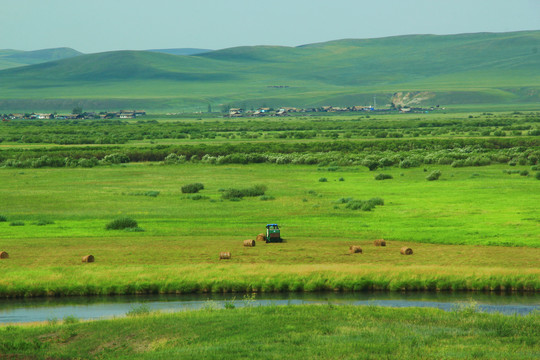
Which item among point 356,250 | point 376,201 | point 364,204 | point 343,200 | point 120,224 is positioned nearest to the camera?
point 356,250

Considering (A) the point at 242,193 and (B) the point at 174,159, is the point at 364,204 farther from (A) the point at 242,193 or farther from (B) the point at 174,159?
(B) the point at 174,159

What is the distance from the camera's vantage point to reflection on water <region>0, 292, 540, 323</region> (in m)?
31.5

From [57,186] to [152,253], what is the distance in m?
40.9

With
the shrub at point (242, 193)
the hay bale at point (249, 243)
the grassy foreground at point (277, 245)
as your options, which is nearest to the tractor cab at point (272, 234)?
the grassy foreground at point (277, 245)

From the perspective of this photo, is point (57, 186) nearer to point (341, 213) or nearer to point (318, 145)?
point (341, 213)

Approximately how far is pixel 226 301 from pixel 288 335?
898 cm

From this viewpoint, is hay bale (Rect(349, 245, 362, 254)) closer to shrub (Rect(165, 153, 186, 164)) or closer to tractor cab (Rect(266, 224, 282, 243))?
tractor cab (Rect(266, 224, 282, 243))

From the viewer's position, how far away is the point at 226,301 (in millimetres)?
31609

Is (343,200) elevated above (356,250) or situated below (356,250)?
below

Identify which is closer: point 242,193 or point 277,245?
point 277,245

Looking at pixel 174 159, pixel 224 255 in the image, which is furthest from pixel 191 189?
pixel 174 159

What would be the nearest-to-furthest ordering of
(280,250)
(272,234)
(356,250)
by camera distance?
(356,250) < (280,250) < (272,234)

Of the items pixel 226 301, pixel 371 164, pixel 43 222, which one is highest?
pixel 43 222

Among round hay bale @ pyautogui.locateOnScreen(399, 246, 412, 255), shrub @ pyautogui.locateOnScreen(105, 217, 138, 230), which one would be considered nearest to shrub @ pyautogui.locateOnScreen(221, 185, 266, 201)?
shrub @ pyautogui.locateOnScreen(105, 217, 138, 230)
